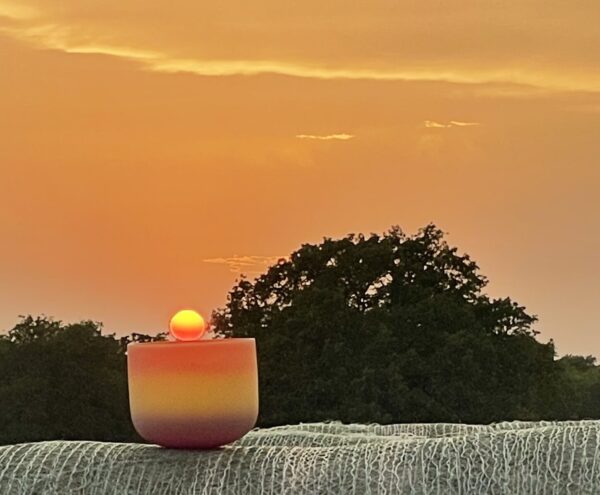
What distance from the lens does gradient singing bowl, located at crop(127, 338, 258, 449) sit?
82cm

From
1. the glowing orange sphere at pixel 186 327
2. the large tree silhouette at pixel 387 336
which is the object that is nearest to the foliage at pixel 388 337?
the large tree silhouette at pixel 387 336

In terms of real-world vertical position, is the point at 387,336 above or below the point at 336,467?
above

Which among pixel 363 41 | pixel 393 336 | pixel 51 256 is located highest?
pixel 363 41

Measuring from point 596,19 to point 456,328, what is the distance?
526 millimetres

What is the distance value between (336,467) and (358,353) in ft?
2.64

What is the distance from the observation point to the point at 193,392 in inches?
32.3

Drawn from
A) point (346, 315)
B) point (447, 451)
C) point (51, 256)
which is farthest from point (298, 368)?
point (447, 451)

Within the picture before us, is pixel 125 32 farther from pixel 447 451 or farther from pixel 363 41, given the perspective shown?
pixel 447 451

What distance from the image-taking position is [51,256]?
1.56 meters

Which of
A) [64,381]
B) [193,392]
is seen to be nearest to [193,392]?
[193,392]

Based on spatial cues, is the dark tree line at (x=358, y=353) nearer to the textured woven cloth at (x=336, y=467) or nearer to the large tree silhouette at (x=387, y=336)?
the large tree silhouette at (x=387, y=336)

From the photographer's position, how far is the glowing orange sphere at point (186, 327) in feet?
2.93

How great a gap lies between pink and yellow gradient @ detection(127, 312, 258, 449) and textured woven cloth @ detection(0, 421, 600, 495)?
20 mm

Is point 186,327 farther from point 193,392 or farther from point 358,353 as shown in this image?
point 358,353
